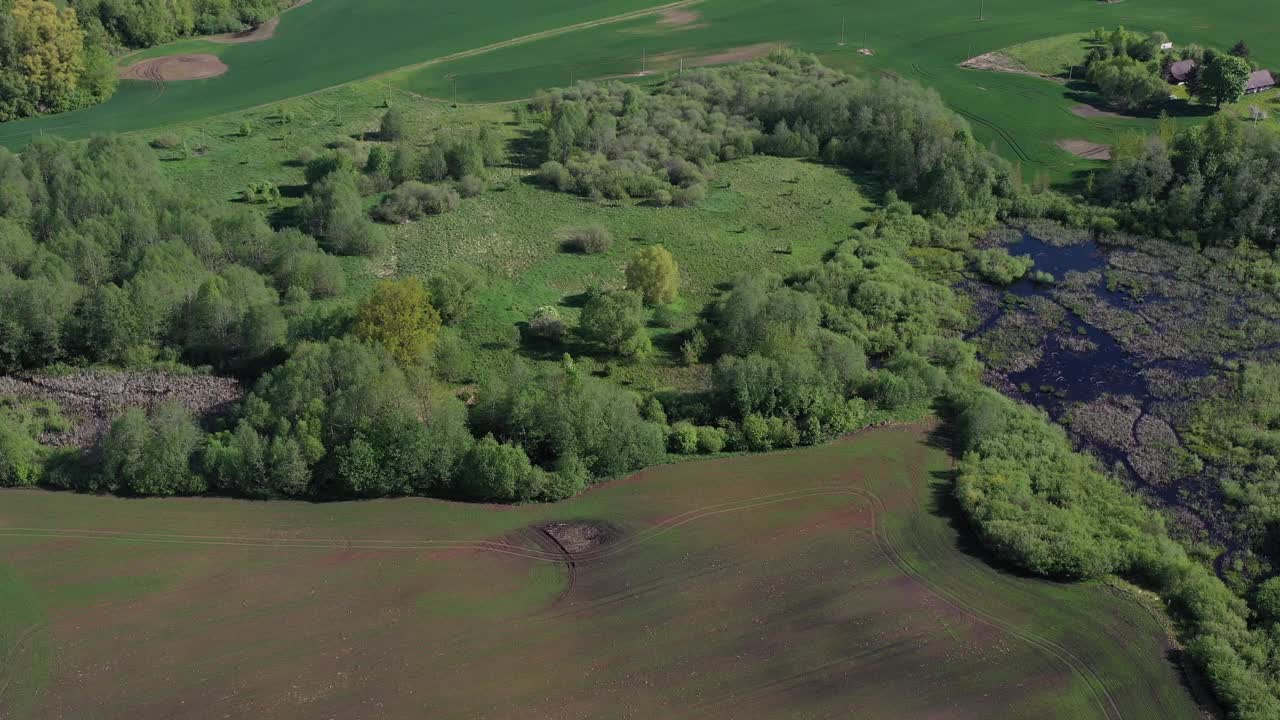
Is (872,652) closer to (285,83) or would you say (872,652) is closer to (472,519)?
(472,519)

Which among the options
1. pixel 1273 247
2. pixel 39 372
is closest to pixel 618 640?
pixel 39 372

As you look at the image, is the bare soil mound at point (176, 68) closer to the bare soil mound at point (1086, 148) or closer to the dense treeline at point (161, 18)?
the dense treeline at point (161, 18)

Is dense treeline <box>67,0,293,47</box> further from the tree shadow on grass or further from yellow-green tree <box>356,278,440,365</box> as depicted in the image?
yellow-green tree <box>356,278,440,365</box>

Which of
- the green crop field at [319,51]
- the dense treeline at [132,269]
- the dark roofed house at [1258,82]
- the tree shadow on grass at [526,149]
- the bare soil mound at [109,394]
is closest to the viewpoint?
the bare soil mound at [109,394]

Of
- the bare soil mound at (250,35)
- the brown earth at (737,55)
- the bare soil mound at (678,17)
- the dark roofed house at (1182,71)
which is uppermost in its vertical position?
the bare soil mound at (250,35)

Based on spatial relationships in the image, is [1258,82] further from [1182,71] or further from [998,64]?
[998,64]

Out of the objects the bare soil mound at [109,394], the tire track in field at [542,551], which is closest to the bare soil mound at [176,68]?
the bare soil mound at [109,394]

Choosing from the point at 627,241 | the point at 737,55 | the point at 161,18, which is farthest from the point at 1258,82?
the point at 161,18
